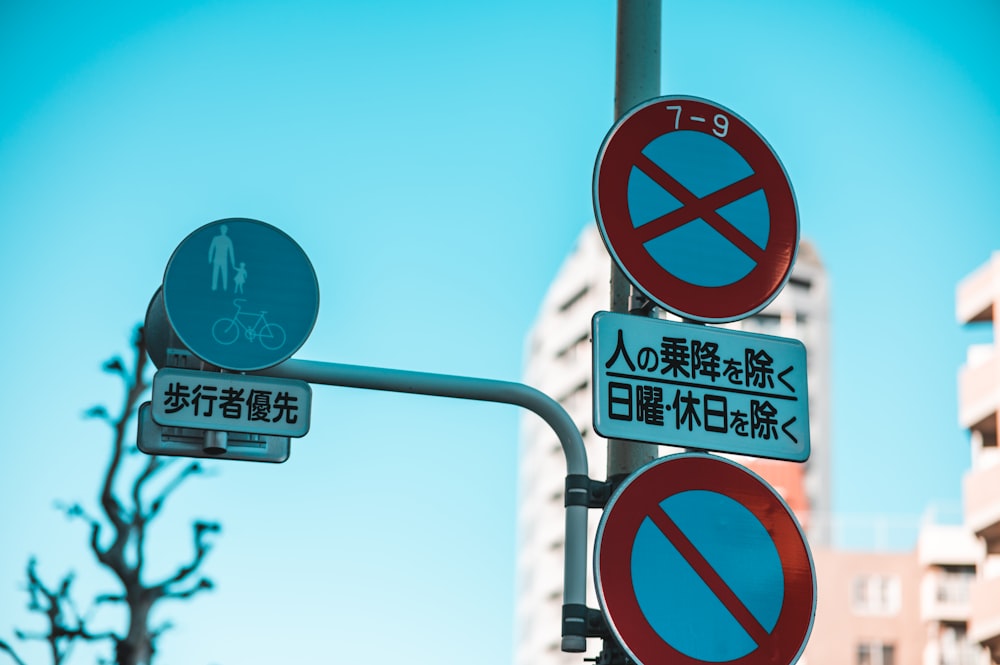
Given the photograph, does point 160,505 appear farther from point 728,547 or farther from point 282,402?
point 728,547

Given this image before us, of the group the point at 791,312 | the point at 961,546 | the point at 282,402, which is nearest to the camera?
the point at 282,402

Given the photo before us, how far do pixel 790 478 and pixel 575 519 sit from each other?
48.5 meters

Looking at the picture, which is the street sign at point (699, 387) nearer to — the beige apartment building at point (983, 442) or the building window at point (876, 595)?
the beige apartment building at point (983, 442)

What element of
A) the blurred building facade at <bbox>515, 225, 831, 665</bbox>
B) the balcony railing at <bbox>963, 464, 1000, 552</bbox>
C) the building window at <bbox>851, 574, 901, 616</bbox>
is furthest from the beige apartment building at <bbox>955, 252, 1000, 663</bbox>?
the blurred building facade at <bbox>515, 225, 831, 665</bbox>

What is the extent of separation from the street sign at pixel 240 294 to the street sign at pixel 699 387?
1.03 m

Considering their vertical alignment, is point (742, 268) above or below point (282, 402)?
above

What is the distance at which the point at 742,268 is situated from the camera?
3.73 metres

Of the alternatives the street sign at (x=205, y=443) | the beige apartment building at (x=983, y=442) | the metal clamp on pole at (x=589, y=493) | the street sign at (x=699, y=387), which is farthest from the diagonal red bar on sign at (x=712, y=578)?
the beige apartment building at (x=983, y=442)

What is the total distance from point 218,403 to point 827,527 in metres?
48.7

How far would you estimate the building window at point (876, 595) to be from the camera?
4762 cm

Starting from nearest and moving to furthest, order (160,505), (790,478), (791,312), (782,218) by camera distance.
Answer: (782,218) < (160,505) < (790,478) < (791,312)

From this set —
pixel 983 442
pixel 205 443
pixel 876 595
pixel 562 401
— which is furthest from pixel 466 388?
pixel 562 401

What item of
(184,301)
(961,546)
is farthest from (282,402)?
(961,546)

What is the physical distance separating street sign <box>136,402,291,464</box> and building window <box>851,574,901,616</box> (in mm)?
45622
